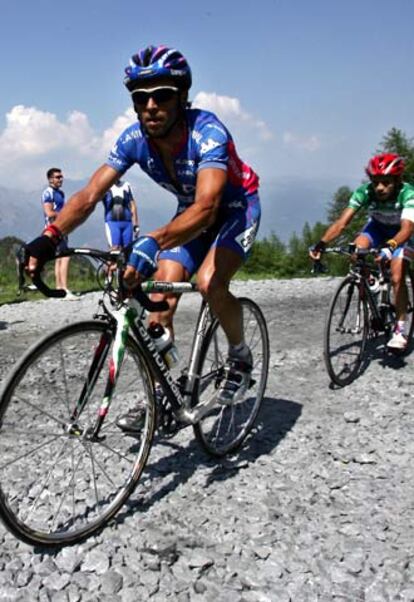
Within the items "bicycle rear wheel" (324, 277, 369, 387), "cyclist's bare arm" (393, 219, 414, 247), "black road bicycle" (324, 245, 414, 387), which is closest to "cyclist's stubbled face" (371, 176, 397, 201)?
"cyclist's bare arm" (393, 219, 414, 247)

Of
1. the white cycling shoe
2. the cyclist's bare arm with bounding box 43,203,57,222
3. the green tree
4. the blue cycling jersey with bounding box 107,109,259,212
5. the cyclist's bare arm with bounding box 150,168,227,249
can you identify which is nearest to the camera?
the cyclist's bare arm with bounding box 150,168,227,249

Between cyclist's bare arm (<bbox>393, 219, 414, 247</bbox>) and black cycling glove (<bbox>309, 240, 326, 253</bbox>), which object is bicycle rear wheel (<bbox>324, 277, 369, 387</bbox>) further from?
cyclist's bare arm (<bbox>393, 219, 414, 247</bbox>)

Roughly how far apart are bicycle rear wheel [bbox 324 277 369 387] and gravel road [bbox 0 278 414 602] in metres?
0.82

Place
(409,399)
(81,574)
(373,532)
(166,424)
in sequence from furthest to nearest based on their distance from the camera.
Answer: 1. (409,399)
2. (166,424)
3. (373,532)
4. (81,574)

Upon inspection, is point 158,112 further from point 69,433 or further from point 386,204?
point 386,204

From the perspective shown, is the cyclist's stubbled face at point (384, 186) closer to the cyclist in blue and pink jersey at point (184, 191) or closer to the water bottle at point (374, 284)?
the water bottle at point (374, 284)

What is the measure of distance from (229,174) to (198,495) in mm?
2337

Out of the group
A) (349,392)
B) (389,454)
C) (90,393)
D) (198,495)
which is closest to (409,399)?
(349,392)

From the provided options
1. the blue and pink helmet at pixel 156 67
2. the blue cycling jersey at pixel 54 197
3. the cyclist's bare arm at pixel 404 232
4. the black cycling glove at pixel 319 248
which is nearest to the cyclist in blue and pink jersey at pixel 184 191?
the blue and pink helmet at pixel 156 67

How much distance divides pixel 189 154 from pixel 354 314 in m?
3.83

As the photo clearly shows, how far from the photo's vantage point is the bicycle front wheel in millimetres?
3104

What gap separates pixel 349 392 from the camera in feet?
20.4

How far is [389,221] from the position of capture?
23.3 feet

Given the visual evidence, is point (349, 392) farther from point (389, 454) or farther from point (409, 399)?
point (389, 454)
